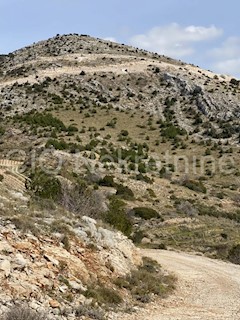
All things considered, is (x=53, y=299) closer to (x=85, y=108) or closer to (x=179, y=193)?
(x=179, y=193)

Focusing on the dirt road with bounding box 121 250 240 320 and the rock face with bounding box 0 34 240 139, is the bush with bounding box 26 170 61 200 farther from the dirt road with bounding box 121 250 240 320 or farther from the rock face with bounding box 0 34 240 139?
the rock face with bounding box 0 34 240 139

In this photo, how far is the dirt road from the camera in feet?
49.2

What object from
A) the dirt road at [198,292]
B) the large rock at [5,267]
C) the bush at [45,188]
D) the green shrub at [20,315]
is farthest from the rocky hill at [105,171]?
the green shrub at [20,315]

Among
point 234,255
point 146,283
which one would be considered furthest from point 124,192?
point 146,283

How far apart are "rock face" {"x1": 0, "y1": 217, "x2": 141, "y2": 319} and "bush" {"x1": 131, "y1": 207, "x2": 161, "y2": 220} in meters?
18.5

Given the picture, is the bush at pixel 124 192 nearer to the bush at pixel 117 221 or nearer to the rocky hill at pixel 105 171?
the rocky hill at pixel 105 171

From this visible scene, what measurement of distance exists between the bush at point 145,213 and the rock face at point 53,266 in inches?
728

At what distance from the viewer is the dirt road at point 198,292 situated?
15.0 metres

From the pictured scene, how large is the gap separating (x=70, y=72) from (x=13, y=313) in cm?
7471

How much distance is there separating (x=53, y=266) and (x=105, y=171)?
31.2 meters

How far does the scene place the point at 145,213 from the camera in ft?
123

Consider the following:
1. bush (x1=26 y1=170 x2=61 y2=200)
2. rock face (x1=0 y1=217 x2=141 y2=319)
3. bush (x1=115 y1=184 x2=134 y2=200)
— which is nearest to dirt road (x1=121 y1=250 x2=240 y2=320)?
rock face (x1=0 y1=217 x2=141 y2=319)

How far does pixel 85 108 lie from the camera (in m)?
73.6

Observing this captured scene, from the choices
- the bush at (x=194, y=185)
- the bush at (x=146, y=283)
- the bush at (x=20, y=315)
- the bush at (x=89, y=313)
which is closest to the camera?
the bush at (x=20, y=315)
